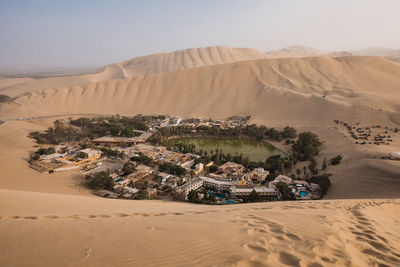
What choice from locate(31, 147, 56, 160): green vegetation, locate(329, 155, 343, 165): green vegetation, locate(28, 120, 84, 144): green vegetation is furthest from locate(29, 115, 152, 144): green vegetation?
locate(329, 155, 343, 165): green vegetation

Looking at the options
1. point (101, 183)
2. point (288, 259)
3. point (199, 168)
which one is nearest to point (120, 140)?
point (199, 168)

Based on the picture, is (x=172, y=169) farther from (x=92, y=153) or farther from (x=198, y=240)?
(x=198, y=240)

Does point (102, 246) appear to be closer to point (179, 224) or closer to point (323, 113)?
point (179, 224)

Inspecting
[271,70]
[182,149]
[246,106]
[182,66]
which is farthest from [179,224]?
[182,66]

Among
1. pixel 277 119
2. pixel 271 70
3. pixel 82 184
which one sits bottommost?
pixel 82 184

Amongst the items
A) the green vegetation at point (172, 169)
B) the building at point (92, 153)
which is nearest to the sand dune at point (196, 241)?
the green vegetation at point (172, 169)
